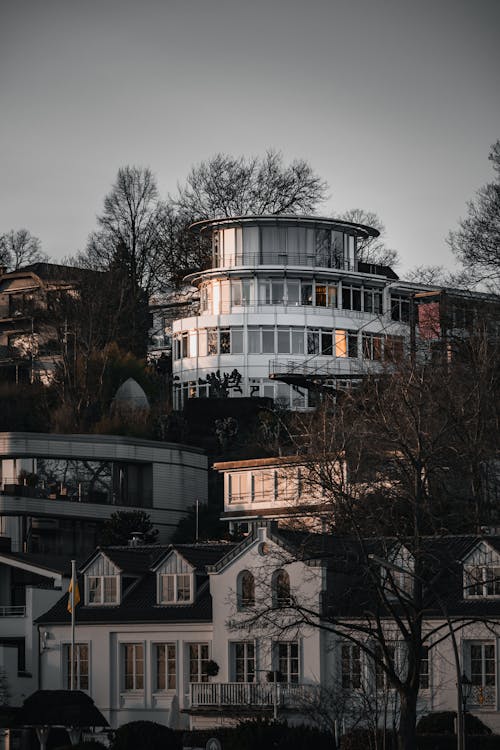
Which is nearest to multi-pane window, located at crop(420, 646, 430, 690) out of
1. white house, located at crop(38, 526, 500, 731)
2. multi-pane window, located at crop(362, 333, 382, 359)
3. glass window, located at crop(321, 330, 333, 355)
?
white house, located at crop(38, 526, 500, 731)

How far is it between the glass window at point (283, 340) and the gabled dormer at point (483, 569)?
4925 centimetres

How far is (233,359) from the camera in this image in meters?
100

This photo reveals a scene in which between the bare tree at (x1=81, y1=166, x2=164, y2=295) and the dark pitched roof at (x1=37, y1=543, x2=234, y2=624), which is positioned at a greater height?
the bare tree at (x1=81, y1=166, x2=164, y2=295)

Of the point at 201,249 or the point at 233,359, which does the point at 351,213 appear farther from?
the point at 233,359

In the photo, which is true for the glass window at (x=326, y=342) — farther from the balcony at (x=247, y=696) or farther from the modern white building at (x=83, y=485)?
the balcony at (x=247, y=696)

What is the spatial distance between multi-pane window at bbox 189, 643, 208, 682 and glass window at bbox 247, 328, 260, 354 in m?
44.9

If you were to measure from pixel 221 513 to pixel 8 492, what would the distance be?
33.4ft

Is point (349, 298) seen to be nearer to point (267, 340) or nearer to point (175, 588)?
point (267, 340)

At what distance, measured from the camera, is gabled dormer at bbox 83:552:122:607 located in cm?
5891

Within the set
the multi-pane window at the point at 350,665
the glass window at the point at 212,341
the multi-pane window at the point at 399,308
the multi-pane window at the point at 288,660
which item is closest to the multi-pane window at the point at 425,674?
the multi-pane window at the point at 350,665

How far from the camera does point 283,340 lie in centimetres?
10012

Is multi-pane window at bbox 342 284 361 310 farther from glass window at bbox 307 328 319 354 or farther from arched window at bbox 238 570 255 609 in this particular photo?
arched window at bbox 238 570 255 609

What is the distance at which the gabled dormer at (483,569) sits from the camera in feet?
166

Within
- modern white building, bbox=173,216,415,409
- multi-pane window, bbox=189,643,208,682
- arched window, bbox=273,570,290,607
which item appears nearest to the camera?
arched window, bbox=273,570,290,607
